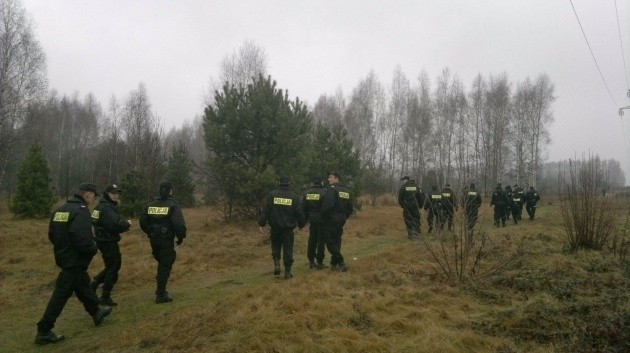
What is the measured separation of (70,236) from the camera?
15.5 feet

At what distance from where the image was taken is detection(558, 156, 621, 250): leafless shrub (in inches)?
332

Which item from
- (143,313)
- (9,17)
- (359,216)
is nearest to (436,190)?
(359,216)

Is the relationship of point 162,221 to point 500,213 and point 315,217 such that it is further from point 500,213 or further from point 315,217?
point 500,213

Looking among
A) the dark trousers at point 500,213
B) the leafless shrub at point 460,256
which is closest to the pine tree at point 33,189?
the leafless shrub at point 460,256

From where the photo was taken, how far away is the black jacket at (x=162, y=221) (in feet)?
19.8

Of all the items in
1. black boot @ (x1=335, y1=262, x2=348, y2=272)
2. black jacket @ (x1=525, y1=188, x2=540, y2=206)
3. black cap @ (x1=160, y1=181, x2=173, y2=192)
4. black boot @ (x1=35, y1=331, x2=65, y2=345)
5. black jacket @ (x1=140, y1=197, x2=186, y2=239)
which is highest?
black cap @ (x1=160, y1=181, x2=173, y2=192)

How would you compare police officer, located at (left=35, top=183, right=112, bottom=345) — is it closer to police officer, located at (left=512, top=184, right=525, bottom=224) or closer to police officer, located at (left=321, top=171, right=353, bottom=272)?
police officer, located at (left=321, top=171, right=353, bottom=272)

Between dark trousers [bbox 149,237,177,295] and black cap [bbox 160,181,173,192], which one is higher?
black cap [bbox 160,181,173,192]

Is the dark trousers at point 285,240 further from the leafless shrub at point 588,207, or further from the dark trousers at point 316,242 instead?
the leafless shrub at point 588,207

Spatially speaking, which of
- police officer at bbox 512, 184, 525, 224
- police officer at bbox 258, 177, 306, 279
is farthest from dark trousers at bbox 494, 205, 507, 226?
police officer at bbox 258, 177, 306, 279

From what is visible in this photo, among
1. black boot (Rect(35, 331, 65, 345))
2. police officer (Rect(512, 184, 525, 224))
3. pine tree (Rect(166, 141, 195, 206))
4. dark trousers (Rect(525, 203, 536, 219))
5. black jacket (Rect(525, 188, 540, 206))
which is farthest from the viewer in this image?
pine tree (Rect(166, 141, 195, 206))

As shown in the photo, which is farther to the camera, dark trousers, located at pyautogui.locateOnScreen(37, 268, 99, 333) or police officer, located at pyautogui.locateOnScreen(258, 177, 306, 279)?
police officer, located at pyautogui.locateOnScreen(258, 177, 306, 279)

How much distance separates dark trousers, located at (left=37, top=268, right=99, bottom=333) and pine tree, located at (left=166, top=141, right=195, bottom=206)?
19134mm

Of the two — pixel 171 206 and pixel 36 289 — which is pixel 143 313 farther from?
pixel 36 289
